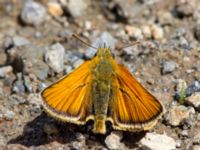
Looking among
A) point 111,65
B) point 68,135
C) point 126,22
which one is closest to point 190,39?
point 126,22

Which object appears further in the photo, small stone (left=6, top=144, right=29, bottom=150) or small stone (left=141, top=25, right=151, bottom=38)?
small stone (left=141, top=25, right=151, bottom=38)

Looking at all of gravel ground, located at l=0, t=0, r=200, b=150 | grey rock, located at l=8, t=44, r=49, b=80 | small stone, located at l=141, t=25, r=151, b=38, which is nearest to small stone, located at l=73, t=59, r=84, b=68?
gravel ground, located at l=0, t=0, r=200, b=150

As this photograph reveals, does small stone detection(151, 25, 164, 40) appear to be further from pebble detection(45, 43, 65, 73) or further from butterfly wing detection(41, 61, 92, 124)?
butterfly wing detection(41, 61, 92, 124)

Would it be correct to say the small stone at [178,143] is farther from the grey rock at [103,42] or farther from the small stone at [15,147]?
the grey rock at [103,42]

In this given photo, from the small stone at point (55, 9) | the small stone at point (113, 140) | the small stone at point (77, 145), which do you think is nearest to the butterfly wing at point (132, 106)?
the small stone at point (113, 140)

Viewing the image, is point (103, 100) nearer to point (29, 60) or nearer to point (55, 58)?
point (55, 58)

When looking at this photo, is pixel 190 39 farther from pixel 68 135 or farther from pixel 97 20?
pixel 68 135
